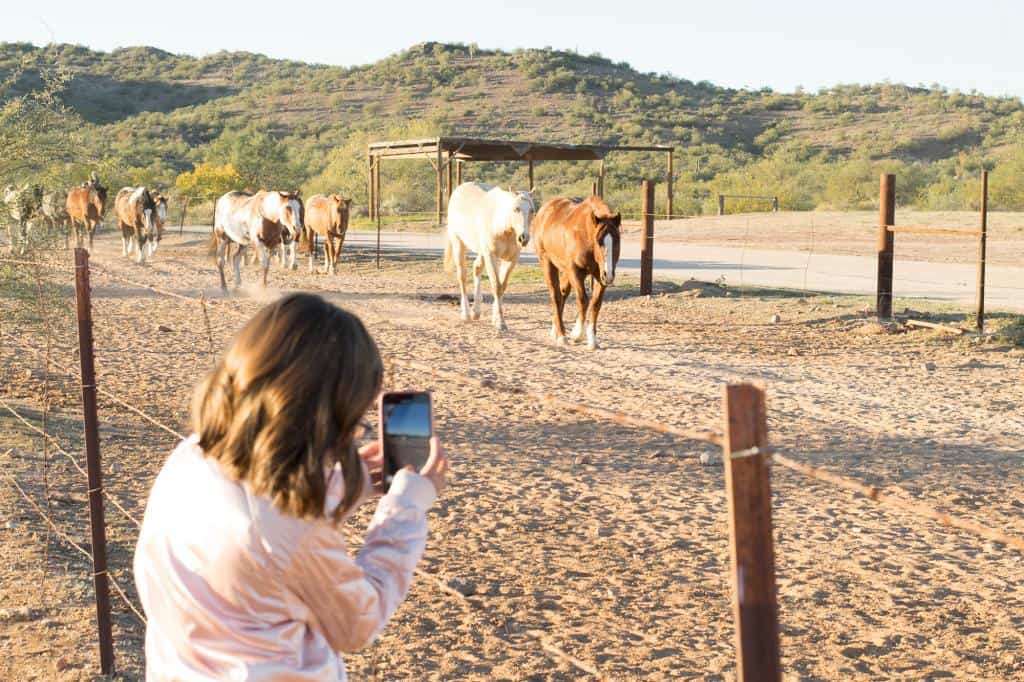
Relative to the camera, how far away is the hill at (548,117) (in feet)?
166

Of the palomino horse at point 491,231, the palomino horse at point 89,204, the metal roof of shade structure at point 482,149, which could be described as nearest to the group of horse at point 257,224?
the palomino horse at point 491,231

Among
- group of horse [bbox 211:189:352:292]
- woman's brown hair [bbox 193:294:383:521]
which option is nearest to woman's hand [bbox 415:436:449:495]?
woman's brown hair [bbox 193:294:383:521]

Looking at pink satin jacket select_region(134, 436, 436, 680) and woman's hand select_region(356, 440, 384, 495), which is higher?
woman's hand select_region(356, 440, 384, 495)

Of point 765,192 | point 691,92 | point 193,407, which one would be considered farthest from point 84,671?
point 691,92

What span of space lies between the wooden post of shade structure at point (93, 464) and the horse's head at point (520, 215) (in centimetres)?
925

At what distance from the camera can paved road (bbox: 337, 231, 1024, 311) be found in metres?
17.6

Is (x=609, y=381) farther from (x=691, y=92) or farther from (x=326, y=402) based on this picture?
(x=691, y=92)

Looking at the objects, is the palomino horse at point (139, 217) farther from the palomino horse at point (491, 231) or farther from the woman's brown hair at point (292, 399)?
the woman's brown hair at point (292, 399)

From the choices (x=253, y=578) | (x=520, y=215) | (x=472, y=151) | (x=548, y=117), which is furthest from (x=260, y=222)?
(x=548, y=117)

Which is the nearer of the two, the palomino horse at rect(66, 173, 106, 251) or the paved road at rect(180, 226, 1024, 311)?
the paved road at rect(180, 226, 1024, 311)

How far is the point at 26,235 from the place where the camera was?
10.2 metres

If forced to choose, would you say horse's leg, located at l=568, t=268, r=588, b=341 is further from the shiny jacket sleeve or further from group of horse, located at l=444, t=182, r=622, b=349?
the shiny jacket sleeve

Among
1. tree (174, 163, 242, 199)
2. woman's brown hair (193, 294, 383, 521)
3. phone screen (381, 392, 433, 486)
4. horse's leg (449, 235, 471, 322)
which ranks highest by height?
tree (174, 163, 242, 199)

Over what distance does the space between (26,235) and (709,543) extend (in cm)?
660
